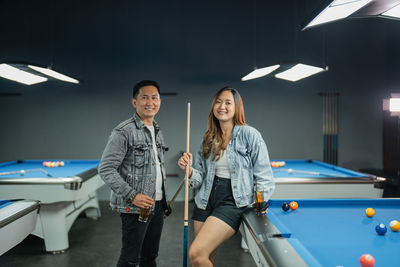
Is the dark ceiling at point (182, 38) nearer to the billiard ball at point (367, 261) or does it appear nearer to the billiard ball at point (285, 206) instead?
the billiard ball at point (285, 206)

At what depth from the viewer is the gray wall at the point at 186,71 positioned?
16.5 ft

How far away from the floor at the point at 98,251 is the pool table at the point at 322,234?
1.15 metres

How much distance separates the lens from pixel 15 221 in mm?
1669

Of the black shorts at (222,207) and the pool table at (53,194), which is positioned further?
the pool table at (53,194)

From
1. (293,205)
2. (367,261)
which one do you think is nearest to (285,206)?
(293,205)

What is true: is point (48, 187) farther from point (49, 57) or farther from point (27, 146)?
point (49, 57)

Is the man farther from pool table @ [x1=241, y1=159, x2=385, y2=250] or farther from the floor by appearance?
pool table @ [x1=241, y1=159, x2=385, y2=250]

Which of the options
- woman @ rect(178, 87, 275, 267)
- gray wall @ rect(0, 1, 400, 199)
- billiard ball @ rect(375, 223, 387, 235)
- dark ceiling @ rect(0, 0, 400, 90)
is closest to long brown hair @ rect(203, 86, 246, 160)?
woman @ rect(178, 87, 275, 267)

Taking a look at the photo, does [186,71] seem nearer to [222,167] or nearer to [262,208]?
[222,167]

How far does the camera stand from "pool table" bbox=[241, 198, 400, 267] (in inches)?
44.0

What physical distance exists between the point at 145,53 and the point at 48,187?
3.11 metres

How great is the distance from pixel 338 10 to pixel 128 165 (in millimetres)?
1534

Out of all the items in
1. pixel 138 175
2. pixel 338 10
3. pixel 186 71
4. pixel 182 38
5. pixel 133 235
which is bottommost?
pixel 133 235

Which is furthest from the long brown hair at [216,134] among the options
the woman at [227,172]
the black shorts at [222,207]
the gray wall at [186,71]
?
the gray wall at [186,71]
